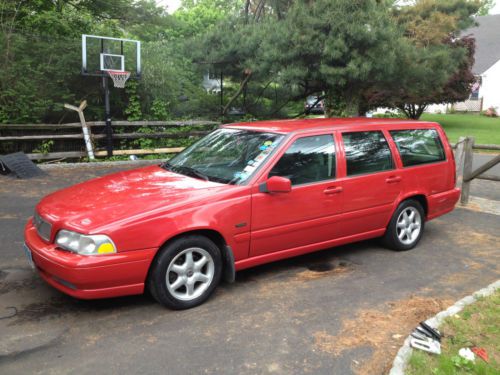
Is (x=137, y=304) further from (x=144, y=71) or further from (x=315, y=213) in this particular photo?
(x=144, y=71)

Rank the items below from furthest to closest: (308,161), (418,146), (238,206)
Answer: (418,146), (308,161), (238,206)

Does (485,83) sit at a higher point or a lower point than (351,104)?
higher

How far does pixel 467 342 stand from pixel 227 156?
9.09 ft

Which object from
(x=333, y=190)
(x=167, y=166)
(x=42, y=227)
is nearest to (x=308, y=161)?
(x=333, y=190)

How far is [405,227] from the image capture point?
5.82 meters

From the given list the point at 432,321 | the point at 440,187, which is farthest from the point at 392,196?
the point at 432,321

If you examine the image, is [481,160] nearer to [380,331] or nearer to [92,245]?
[380,331]

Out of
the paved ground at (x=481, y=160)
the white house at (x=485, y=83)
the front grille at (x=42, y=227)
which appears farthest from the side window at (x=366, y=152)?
the white house at (x=485, y=83)

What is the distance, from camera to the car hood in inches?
151

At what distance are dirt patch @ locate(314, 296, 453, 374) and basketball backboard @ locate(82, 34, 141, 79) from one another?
9743 mm

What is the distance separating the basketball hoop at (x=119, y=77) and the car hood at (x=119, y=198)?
7.94 meters

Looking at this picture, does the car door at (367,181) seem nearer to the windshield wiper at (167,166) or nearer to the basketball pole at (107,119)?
the windshield wiper at (167,166)

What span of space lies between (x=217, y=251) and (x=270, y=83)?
39.9ft

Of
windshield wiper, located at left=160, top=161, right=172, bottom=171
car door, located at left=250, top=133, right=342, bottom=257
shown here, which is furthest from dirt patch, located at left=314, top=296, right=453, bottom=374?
windshield wiper, located at left=160, top=161, right=172, bottom=171
